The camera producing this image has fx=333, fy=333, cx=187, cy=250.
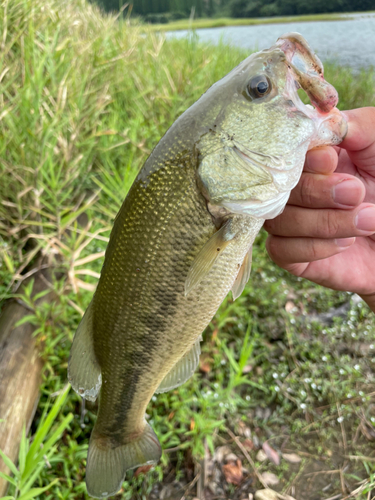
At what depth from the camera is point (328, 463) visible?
202 cm

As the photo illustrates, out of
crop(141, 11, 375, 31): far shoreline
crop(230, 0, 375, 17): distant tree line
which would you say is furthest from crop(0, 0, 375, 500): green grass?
crop(230, 0, 375, 17): distant tree line

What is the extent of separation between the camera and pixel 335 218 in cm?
122

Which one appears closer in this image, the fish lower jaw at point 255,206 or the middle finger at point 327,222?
the fish lower jaw at point 255,206

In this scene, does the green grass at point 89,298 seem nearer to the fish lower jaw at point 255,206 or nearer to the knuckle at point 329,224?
the knuckle at point 329,224

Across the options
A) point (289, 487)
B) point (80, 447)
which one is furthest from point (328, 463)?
point (80, 447)

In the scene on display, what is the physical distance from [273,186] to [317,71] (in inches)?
12.7

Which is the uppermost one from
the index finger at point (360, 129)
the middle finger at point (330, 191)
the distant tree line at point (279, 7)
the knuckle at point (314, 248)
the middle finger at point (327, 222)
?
the distant tree line at point (279, 7)

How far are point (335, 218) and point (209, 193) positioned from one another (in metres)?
0.55

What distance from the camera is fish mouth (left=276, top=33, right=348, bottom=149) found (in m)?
0.88

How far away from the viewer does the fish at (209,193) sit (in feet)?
3.01

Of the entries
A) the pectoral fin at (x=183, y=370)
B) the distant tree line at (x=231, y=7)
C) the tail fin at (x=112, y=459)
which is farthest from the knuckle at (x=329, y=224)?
the distant tree line at (x=231, y=7)

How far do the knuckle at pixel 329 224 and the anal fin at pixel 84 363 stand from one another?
0.89 metres

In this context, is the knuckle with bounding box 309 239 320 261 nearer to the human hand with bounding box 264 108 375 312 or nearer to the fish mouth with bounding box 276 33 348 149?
the human hand with bounding box 264 108 375 312

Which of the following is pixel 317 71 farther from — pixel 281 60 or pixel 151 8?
pixel 151 8
